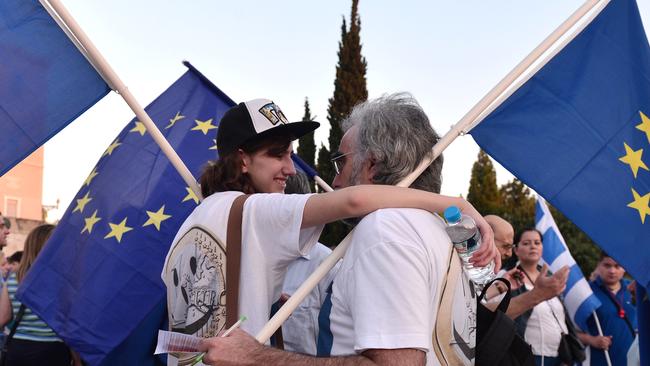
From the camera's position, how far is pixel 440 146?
8.71 feet

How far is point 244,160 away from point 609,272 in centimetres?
569

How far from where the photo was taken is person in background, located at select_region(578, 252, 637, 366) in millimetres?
7312

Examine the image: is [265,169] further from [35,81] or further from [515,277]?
[515,277]

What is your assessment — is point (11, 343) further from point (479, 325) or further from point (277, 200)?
point (479, 325)

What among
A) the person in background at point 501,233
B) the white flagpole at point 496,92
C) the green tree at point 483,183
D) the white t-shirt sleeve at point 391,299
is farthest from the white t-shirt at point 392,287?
the green tree at point 483,183

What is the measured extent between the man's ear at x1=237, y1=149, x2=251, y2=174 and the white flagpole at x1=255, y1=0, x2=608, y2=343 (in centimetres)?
66

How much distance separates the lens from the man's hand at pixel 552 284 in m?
4.49

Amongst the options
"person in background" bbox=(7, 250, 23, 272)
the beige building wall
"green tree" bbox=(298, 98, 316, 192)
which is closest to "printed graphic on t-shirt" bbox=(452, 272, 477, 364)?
"person in background" bbox=(7, 250, 23, 272)

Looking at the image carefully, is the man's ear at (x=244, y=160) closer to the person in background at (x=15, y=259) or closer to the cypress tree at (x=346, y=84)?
the person in background at (x=15, y=259)

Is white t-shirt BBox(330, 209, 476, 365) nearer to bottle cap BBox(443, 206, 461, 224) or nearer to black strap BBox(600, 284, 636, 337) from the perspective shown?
bottle cap BBox(443, 206, 461, 224)

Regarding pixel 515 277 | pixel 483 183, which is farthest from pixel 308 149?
pixel 515 277

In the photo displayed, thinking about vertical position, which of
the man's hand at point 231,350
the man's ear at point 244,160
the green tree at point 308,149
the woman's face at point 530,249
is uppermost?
the man's ear at point 244,160

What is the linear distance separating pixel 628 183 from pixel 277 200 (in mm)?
1859

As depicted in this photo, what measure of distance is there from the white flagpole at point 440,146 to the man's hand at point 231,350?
6.3 inches
